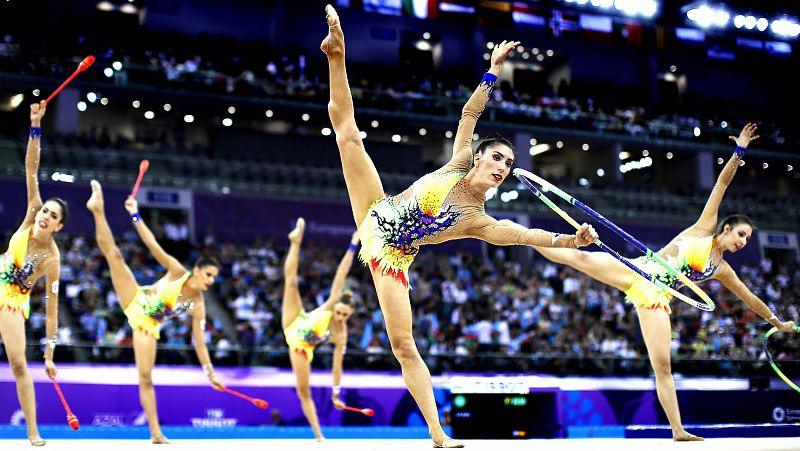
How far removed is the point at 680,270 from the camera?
264 inches

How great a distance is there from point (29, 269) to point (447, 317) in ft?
36.1

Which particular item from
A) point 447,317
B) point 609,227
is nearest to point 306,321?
point 609,227

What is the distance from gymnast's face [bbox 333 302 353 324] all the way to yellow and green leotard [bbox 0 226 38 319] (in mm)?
3749

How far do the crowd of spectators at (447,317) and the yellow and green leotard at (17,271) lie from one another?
494 centimetres

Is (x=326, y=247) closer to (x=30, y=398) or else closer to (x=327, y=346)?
(x=327, y=346)

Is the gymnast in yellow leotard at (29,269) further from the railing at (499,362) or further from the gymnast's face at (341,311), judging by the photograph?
the railing at (499,362)

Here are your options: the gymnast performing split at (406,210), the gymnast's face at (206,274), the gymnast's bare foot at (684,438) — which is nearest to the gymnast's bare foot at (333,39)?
the gymnast performing split at (406,210)

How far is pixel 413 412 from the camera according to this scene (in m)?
12.9

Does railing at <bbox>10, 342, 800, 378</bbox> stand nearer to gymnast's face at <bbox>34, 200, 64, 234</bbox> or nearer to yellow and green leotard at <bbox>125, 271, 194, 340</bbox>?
yellow and green leotard at <bbox>125, 271, 194, 340</bbox>

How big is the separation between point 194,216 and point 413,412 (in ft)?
29.0

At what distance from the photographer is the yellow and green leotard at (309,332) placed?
9.61 m

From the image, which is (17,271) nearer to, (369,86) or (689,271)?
(689,271)

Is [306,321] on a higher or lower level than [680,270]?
lower

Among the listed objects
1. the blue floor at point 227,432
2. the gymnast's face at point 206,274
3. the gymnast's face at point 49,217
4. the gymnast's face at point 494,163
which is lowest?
the blue floor at point 227,432
